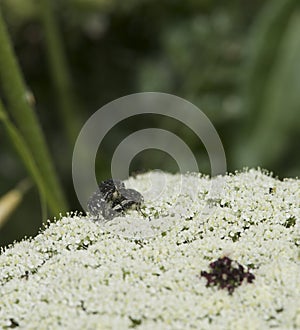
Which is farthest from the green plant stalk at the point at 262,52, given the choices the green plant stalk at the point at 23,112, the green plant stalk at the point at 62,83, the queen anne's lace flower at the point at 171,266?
the queen anne's lace flower at the point at 171,266

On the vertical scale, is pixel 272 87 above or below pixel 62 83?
below

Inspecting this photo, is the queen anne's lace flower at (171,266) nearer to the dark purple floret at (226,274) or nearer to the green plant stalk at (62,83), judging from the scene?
the dark purple floret at (226,274)

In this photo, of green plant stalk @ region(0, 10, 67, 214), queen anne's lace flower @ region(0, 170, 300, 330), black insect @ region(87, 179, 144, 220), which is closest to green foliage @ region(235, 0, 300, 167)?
green plant stalk @ region(0, 10, 67, 214)

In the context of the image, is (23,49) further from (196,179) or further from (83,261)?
(83,261)

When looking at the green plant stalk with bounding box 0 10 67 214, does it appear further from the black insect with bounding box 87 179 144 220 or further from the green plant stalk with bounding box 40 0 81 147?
the green plant stalk with bounding box 40 0 81 147

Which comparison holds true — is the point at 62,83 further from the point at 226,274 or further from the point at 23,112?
the point at 226,274

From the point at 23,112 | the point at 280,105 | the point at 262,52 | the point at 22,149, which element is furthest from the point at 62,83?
the point at 22,149
